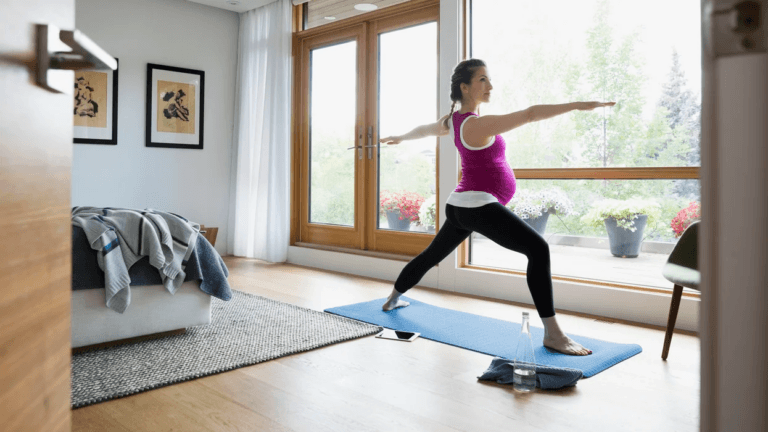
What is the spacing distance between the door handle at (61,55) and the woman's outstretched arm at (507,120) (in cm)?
209

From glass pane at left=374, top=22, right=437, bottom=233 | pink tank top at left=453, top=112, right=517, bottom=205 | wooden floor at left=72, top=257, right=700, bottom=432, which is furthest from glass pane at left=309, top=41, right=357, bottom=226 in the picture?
wooden floor at left=72, top=257, right=700, bottom=432

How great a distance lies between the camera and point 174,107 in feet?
19.1

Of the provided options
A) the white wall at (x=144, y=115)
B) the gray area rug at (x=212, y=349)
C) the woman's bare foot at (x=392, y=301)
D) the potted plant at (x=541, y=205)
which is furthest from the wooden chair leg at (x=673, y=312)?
the white wall at (x=144, y=115)

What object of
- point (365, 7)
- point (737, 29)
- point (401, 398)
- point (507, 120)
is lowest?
point (401, 398)

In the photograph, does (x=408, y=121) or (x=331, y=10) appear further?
(x=331, y=10)

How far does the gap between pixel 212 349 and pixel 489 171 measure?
154cm

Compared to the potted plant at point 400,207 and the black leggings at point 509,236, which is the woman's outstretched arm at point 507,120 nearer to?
the black leggings at point 509,236

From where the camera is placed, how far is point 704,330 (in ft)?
1.03

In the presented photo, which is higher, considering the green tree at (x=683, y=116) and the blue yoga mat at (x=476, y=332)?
the green tree at (x=683, y=116)

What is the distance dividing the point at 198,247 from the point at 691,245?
89.7 inches

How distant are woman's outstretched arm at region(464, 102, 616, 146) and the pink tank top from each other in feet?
0.21

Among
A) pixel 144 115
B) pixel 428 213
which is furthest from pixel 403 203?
pixel 144 115

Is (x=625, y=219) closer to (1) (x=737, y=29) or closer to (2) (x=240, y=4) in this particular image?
(1) (x=737, y=29)

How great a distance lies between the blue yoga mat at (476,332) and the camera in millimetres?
2604
